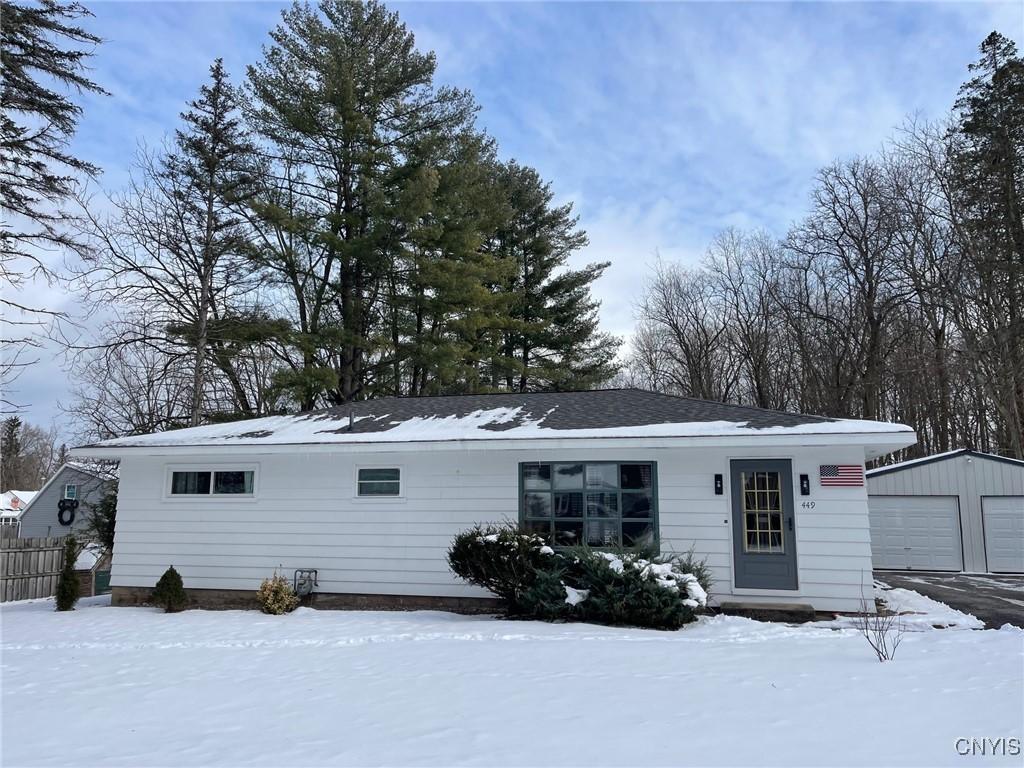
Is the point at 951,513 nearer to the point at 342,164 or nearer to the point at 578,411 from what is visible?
the point at 578,411

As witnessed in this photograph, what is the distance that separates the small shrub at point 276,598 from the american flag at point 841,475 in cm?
736

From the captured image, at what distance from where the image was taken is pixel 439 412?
38.4 feet

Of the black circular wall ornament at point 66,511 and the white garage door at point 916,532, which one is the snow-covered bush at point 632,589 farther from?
the black circular wall ornament at point 66,511

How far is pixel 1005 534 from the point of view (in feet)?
52.4

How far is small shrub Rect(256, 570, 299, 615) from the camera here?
9789mm

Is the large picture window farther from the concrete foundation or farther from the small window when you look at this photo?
the small window

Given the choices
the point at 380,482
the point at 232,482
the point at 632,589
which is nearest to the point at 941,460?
the point at 632,589

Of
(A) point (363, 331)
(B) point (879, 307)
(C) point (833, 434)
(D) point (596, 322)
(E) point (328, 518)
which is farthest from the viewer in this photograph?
(D) point (596, 322)

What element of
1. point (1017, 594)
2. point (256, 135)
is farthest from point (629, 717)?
point (256, 135)

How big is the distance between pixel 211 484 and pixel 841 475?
9.09 meters

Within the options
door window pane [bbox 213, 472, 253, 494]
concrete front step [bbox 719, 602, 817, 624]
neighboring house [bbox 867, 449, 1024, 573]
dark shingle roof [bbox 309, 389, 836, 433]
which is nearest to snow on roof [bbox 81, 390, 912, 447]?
dark shingle roof [bbox 309, 389, 836, 433]

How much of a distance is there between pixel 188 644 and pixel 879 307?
21853 mm

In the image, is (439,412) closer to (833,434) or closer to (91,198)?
(833,434)

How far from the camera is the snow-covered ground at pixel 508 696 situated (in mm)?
4105
